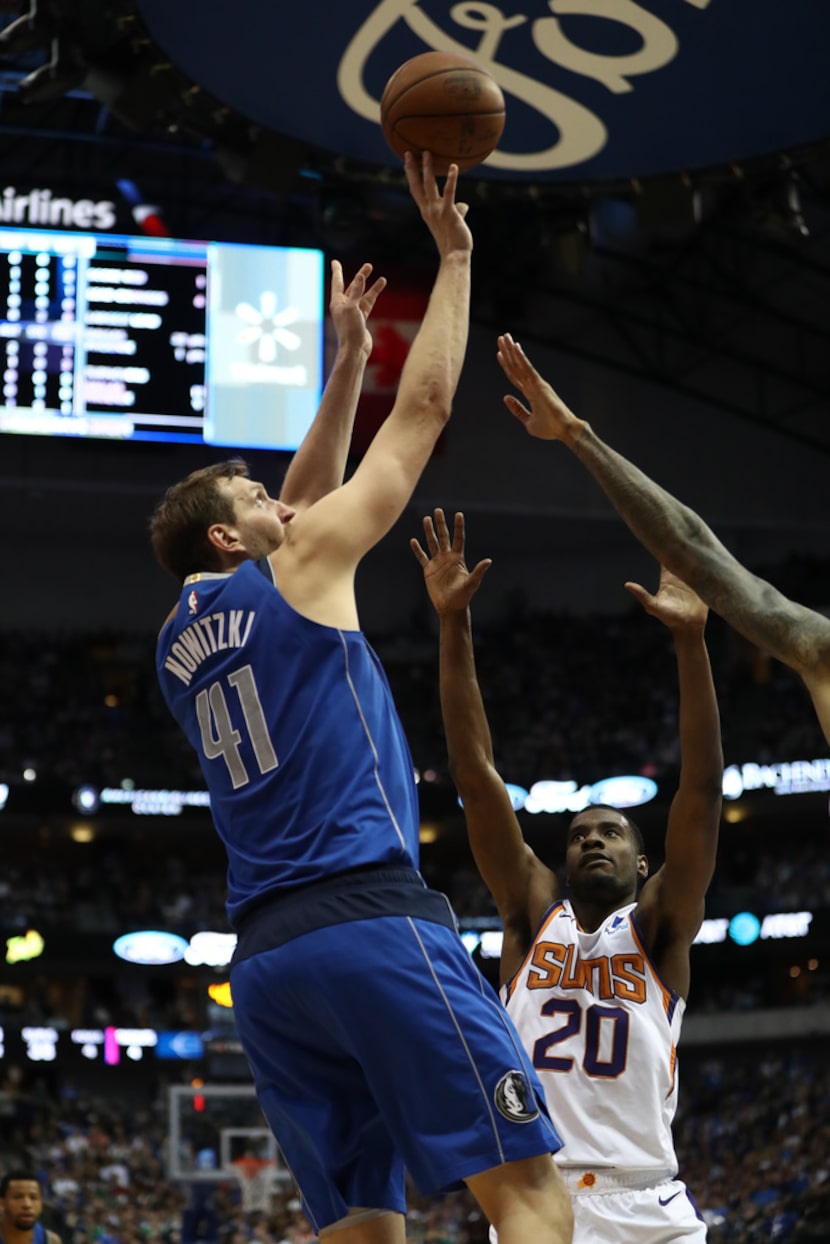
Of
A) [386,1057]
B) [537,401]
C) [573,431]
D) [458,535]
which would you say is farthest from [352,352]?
[386,1057]

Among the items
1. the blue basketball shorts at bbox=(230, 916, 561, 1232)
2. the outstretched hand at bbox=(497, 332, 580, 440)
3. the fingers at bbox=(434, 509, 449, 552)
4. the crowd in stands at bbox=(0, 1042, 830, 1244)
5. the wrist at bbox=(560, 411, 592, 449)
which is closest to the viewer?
the blue basketball shorts at bbox=(230, 916, 561, 1232)

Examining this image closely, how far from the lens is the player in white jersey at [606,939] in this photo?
4.64 meters

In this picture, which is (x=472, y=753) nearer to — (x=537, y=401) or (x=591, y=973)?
(x=591, y=973)

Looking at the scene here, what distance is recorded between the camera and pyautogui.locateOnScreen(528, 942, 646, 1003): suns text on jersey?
4867 mm

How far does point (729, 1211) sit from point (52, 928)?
47.8 ft

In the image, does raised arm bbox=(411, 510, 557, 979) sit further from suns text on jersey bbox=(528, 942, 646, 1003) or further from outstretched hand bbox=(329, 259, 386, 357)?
outstretched hand bbox=(329, 259, 386, 357)

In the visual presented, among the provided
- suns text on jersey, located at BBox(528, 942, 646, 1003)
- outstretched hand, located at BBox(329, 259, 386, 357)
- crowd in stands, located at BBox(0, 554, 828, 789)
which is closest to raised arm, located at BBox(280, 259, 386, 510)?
outstretched hand, located at BBox(329, 259, 386, 357)

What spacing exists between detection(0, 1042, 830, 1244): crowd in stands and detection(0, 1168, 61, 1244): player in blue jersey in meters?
6.76

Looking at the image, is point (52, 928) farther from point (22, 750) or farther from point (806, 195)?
point (806, 195)

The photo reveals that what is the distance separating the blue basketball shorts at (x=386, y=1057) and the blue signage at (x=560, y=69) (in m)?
9.50

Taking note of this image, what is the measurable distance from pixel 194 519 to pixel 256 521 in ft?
0.52

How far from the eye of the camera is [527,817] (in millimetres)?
31719

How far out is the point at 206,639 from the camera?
12.4 ft

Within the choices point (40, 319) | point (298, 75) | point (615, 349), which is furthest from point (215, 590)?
point (615, 349)
